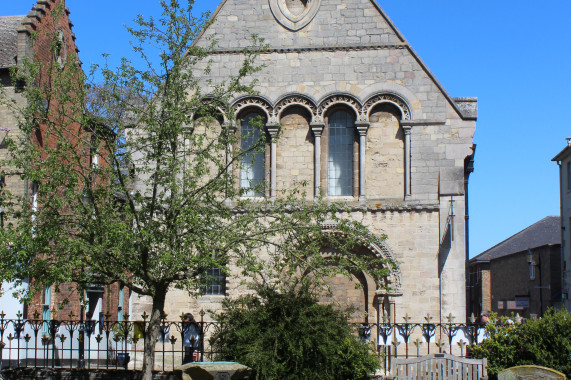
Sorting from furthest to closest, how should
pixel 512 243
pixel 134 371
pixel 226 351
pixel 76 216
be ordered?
1. pixel 512 243
2. pixel 134 371
3. pixel 226 351
4. pixel 76 216

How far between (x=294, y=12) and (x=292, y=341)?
11243 millimetres

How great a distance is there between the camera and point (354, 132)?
20.0 meters

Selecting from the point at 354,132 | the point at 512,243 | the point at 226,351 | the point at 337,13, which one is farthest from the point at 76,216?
the point at 512,243

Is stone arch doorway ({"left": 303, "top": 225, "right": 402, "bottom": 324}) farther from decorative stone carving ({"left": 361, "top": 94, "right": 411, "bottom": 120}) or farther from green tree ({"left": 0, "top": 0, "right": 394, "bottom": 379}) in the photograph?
green tree ({"left": 0, "top": 0, "right": 394, "bottom": 379})

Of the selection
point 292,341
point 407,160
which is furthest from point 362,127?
point 292,341

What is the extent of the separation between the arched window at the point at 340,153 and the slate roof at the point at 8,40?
422 inches

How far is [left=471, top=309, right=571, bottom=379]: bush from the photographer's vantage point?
13.6 meters

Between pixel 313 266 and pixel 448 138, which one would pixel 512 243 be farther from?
pixel 313 266

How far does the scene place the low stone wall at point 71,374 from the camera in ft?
48.0

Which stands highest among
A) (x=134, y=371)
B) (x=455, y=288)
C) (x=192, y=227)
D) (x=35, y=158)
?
(x=35, y=158)

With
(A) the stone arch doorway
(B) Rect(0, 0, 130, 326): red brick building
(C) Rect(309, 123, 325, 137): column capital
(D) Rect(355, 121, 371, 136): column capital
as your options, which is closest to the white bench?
(A) the stone arch doorway

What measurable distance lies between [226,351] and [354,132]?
29.1 feet

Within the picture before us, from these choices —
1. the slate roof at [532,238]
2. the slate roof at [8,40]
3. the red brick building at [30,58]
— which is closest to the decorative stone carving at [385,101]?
the red brick building at [30,58]

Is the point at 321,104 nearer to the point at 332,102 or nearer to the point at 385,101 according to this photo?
the point at 332,102
